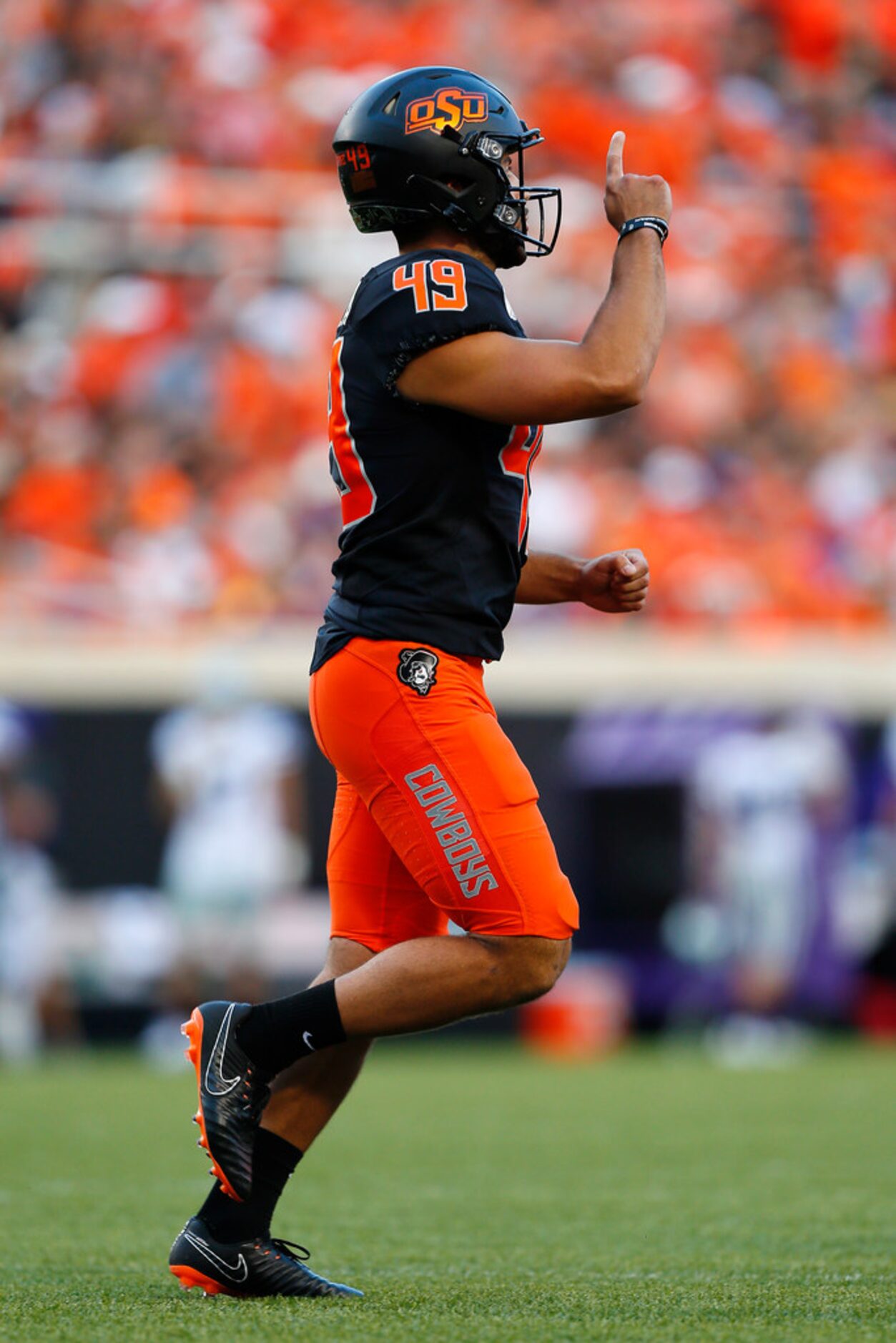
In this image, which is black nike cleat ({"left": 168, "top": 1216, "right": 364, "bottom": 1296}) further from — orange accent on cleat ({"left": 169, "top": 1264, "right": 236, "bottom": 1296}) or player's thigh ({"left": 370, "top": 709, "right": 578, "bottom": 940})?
player's thigh ({"left": 370, "top": 709, "right": 578, "bottom": 940})

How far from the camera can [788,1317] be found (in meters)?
Result: 2.74

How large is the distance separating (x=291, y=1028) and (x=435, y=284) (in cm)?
120

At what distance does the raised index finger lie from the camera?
10.3 ft

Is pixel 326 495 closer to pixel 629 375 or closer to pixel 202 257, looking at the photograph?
pixel 202 257

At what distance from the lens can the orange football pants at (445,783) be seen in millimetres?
2957

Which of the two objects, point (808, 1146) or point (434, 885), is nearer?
point (434, 885)

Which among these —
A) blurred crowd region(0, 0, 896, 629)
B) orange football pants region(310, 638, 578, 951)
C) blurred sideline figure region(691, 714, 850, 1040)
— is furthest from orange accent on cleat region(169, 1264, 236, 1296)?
blurred sideline figure region(691, 714, 850, 1040)

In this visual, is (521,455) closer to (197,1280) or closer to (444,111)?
(444,111)

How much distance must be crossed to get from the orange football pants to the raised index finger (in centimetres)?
84

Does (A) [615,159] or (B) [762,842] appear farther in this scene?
(B) [762,842]

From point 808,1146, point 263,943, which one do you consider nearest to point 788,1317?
point 808,1146

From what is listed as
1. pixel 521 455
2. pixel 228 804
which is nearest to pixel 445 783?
pixel 521 455

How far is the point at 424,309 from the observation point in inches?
117

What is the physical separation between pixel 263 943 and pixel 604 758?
2.04 meters
